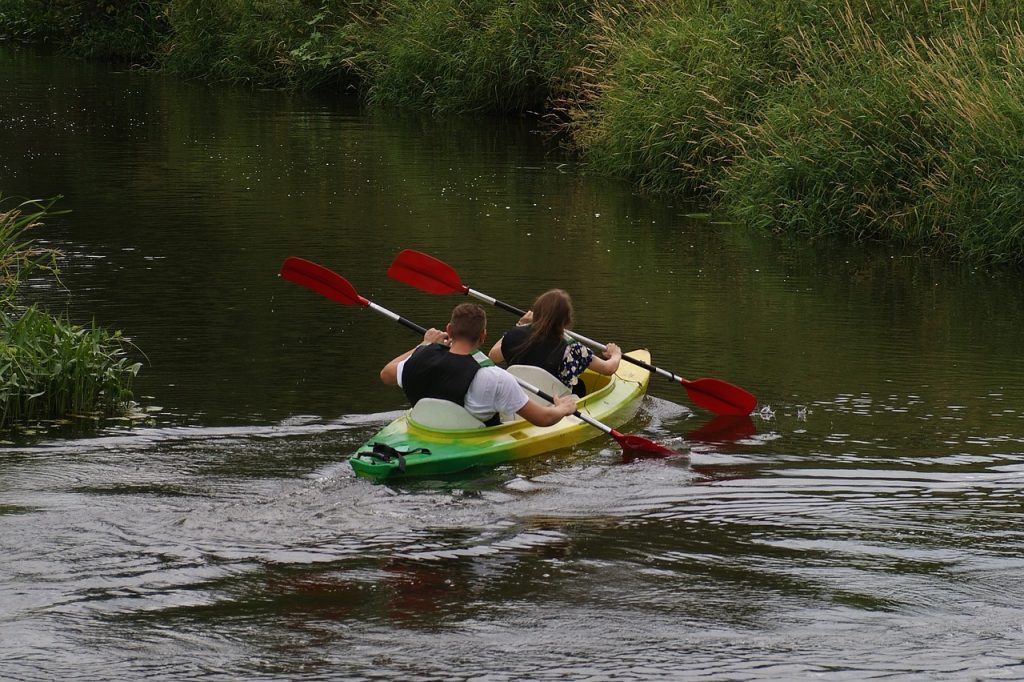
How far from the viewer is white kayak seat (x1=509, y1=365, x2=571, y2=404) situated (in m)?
9.20

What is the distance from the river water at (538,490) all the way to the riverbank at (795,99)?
64cm

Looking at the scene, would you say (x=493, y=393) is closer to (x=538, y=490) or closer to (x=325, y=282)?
(x=538, y=490)

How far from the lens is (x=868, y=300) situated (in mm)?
13742

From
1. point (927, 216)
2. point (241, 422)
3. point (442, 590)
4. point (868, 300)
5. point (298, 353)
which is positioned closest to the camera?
point (442, 590)

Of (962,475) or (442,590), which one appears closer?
(442,590)

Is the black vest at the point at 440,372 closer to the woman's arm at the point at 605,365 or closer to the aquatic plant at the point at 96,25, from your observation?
the woman's arm at the point at 605,365

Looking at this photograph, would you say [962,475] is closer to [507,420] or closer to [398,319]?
[507,420]

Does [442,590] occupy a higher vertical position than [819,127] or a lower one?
lower

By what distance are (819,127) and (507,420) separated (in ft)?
28.6

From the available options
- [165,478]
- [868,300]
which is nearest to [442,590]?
[165,478]

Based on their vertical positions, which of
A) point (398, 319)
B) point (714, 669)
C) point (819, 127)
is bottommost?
point (714, 669)

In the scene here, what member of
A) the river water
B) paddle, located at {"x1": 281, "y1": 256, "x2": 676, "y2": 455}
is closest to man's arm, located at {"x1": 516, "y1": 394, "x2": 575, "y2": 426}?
the river water

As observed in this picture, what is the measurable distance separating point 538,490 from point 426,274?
9.92ft

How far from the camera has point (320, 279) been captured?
10156 mm
